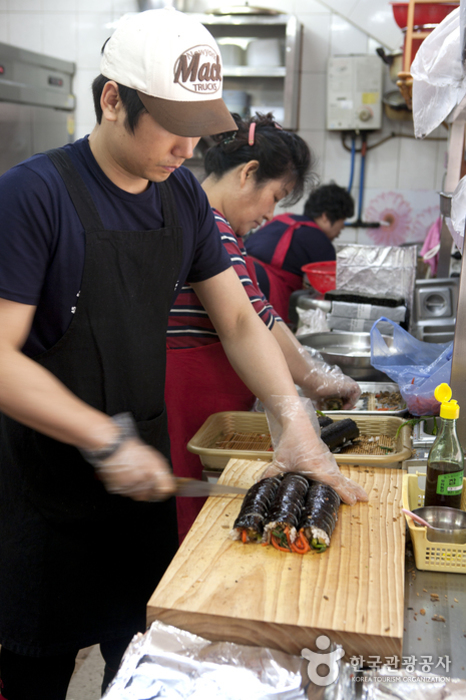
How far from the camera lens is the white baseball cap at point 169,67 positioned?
1309 millimetres

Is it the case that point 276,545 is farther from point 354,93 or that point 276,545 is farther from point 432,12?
point 354,93

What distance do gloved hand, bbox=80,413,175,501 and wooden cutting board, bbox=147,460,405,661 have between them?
0.48 feet

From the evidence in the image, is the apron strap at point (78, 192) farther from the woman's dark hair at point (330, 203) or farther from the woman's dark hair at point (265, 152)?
the woman's dark hair at point (330, 203)

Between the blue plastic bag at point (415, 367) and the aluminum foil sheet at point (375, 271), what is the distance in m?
1.33

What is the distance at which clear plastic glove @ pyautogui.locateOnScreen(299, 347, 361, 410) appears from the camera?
228 cm

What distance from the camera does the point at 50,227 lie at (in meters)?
1.36

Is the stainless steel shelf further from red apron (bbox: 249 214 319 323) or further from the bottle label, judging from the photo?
the bottle label

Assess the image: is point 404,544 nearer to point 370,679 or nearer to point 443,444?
point 443,444

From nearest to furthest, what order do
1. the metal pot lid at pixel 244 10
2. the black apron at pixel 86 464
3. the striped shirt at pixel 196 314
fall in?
the black apron at pixel 86 464 < the striped shirt at pixel 196 314 < the metal pot lid at pixel 244 10

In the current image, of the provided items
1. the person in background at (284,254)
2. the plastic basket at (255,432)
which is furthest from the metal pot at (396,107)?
the plastic basket at (255,432)

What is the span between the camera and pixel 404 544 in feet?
4.22

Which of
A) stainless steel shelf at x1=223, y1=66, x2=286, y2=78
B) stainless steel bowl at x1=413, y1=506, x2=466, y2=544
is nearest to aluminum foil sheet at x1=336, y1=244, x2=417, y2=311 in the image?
stainless steel shelf at x1=223, y1=66, x2=286, y2=78

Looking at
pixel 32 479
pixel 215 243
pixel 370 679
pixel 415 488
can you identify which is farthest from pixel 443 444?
pixel 32 479

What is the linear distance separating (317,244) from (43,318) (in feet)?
10.1
